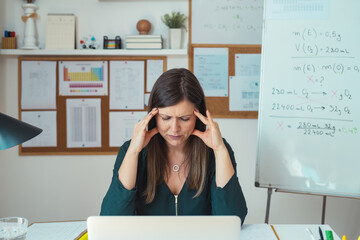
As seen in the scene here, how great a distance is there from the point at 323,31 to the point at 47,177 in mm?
1972

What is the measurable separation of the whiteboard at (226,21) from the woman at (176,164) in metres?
1.11

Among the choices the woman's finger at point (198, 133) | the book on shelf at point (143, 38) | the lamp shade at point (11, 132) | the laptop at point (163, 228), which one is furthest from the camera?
the book on shelf at point (143, 38)

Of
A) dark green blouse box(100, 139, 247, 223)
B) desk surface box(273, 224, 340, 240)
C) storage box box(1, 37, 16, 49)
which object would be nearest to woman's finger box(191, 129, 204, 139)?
dark green blouse box(100, 139, 247, 223)

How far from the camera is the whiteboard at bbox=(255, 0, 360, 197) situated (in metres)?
1.99

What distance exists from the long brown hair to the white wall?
3.45ft

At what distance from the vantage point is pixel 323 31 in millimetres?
2012

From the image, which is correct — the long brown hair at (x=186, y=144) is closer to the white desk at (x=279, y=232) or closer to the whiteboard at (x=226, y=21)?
the white desk at (x=279, y=232)

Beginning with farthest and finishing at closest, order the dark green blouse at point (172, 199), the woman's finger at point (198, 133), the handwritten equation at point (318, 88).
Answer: the handwritten equation at point (318, 88) → the woman's finger at point (198, 133) → the dark green blouse at point (172, 199)

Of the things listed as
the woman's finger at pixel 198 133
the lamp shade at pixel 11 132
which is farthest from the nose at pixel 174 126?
the lamp shade at pixel 11 132

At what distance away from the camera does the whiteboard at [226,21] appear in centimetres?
259

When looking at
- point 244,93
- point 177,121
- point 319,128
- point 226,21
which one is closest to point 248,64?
point 244,93

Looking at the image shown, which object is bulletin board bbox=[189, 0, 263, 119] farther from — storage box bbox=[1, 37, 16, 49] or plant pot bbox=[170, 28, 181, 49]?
storage box bbox=[1, 37, 16, 49]

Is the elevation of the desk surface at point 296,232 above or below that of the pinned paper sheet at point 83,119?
below

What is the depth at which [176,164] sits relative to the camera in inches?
65.2
